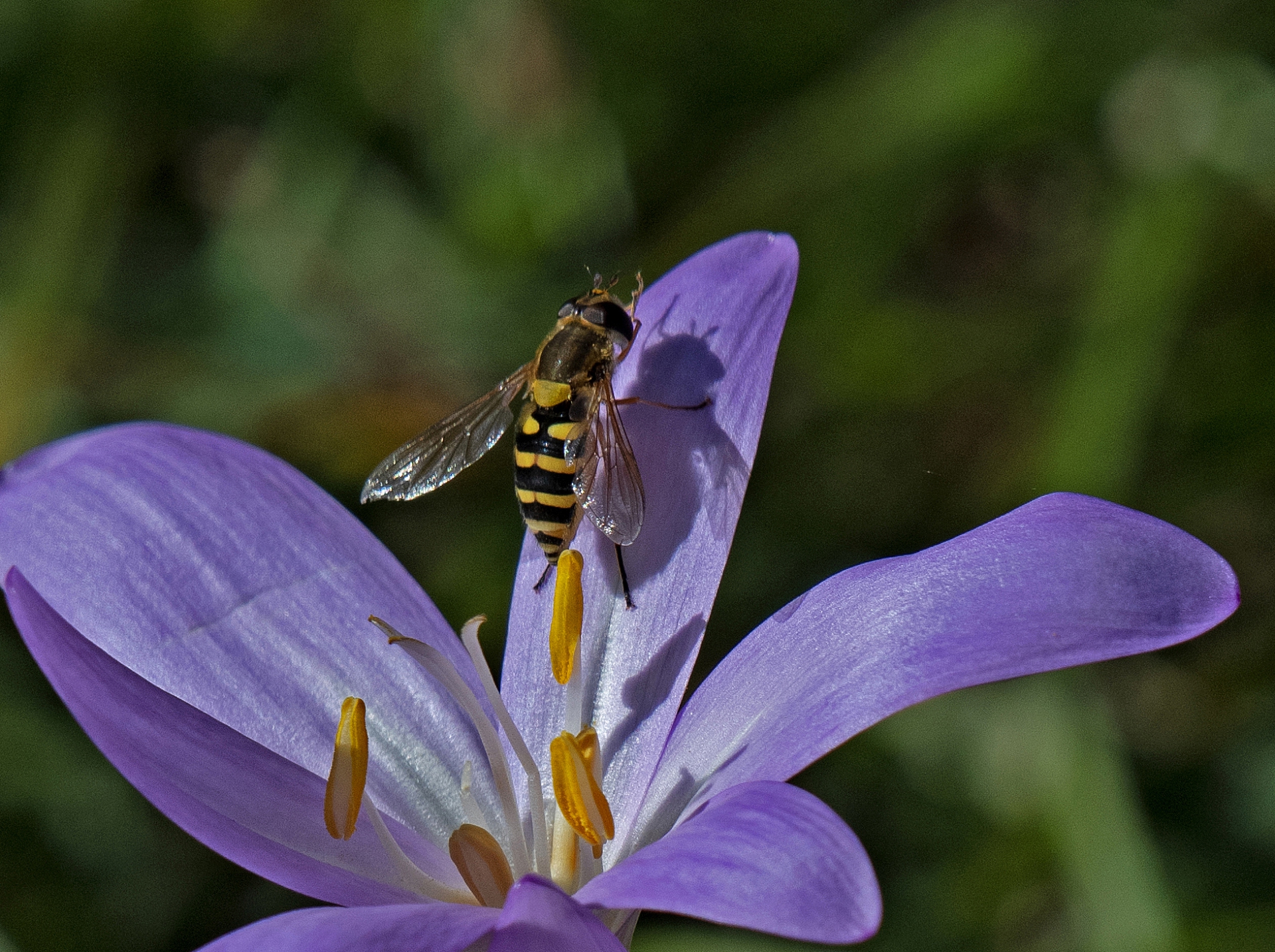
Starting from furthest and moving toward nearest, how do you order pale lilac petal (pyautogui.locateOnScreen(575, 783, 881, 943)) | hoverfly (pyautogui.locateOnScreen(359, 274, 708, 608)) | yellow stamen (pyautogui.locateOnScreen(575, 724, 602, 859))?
hoverfly (pyautogui.locateOnScreen(359, 274, 708, 608)), yellow stamen (pyautogui.locateOnScreen(575, 724, 602, 859)), pale lilac petal (pyautogui.locateOnScreen(575, 783, 881, 943))

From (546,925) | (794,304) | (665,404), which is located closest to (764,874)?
(546,925)

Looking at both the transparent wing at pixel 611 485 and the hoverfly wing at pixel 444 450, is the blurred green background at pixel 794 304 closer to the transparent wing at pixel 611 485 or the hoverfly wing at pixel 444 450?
the hoverfly wing at pixel 444 450

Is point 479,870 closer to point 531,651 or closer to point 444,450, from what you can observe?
point 531,651

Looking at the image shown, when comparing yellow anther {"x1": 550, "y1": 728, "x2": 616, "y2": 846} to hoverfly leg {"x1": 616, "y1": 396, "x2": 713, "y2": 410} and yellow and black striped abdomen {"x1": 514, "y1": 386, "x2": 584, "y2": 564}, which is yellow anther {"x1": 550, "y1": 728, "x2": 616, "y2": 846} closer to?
yellow and black striped abdomen {"x1": 514, "y1": 386, "x2": 584, "y2": 564}

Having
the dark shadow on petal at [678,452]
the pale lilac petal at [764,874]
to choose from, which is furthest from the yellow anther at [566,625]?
the pale lilac petal at [764,874]

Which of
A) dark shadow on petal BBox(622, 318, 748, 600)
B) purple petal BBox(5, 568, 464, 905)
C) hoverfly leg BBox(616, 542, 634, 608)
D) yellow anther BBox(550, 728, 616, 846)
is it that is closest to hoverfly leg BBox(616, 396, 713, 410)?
dark shadow on petal BBox(622, 318, 748, 600)

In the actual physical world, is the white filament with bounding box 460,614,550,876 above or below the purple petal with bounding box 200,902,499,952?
below

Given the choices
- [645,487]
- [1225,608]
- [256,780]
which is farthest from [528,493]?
[1225,608]
